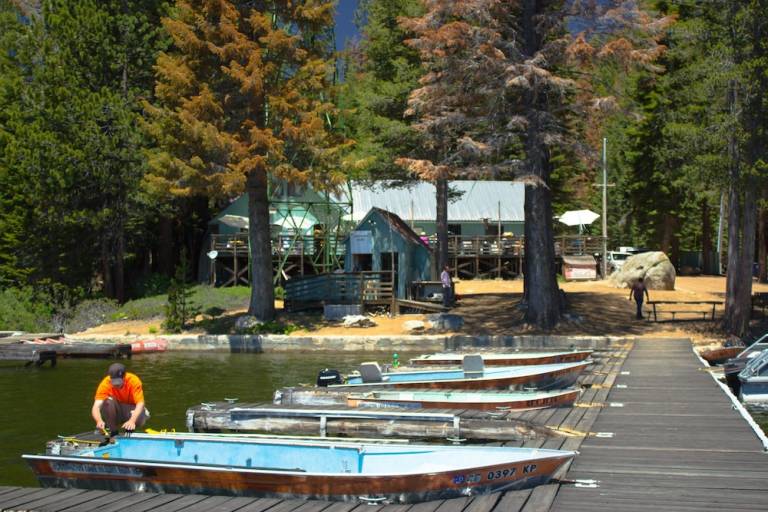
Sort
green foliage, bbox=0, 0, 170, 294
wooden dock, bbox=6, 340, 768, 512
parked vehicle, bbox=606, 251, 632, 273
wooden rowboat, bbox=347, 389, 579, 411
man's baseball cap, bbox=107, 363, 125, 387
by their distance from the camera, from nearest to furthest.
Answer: wooden dock, bbox=6, 340, 768, 512 → man's baseball cap, bbox=107, 363, 125, 387 → wooden rowboat, bbox=347, 389, 579, 411 → green foliage, bbox=0, 0, 170, 294 → parked vehicle, bbox=606, 251, 632, 273

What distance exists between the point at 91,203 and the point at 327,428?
1136 inches

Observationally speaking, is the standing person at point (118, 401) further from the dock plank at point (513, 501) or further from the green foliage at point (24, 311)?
the green foliage at point (24, 311)

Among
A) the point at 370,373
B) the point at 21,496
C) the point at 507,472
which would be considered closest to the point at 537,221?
the point at 370,373

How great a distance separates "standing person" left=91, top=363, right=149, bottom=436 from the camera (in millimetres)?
11094

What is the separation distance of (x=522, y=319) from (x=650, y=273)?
12.5m

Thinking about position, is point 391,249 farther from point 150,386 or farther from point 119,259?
point 150,386

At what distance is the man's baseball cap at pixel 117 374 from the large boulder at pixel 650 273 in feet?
104

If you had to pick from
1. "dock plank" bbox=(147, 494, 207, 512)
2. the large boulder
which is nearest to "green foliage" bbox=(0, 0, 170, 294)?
the large boulder

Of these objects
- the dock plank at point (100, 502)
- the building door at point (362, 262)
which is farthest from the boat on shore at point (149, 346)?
the dock plank at point (100, 502)

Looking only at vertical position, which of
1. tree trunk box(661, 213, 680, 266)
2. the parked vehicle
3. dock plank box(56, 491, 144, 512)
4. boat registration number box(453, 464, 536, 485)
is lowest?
dock plank box(56, 491, 144, 512)

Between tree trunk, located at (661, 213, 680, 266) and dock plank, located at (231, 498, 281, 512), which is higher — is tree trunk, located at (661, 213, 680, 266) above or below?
above

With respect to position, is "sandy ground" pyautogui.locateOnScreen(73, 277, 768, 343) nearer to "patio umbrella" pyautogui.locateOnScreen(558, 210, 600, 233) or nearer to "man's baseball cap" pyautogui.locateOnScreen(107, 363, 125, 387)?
"patio umbrella" pyautogui.locateOnScreen(558, 210, 600, 233)

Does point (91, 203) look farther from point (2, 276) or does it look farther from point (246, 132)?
point (246, 132)

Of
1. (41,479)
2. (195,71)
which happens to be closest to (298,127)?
(195,71)
